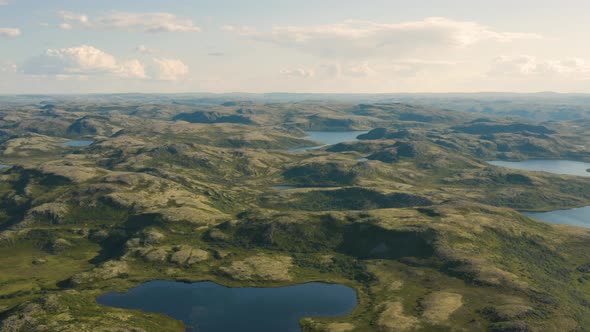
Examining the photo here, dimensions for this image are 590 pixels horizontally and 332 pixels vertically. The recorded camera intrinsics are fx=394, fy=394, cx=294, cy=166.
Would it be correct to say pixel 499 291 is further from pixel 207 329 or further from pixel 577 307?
pixel 207 329

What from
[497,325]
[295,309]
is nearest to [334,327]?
[295,309]

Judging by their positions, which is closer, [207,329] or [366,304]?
[207,329]

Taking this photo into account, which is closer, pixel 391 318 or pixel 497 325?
pixel 497 325

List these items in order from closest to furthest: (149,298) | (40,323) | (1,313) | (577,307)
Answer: (40,323) → (1,313) → (577,307) → (149,298)

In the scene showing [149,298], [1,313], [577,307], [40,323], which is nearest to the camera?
[40,323]

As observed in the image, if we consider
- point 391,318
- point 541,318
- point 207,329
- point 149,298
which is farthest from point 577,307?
point 149,298

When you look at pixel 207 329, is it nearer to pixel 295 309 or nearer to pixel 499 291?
pixel 295 309

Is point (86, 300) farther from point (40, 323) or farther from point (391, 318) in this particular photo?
point (391, 318)
